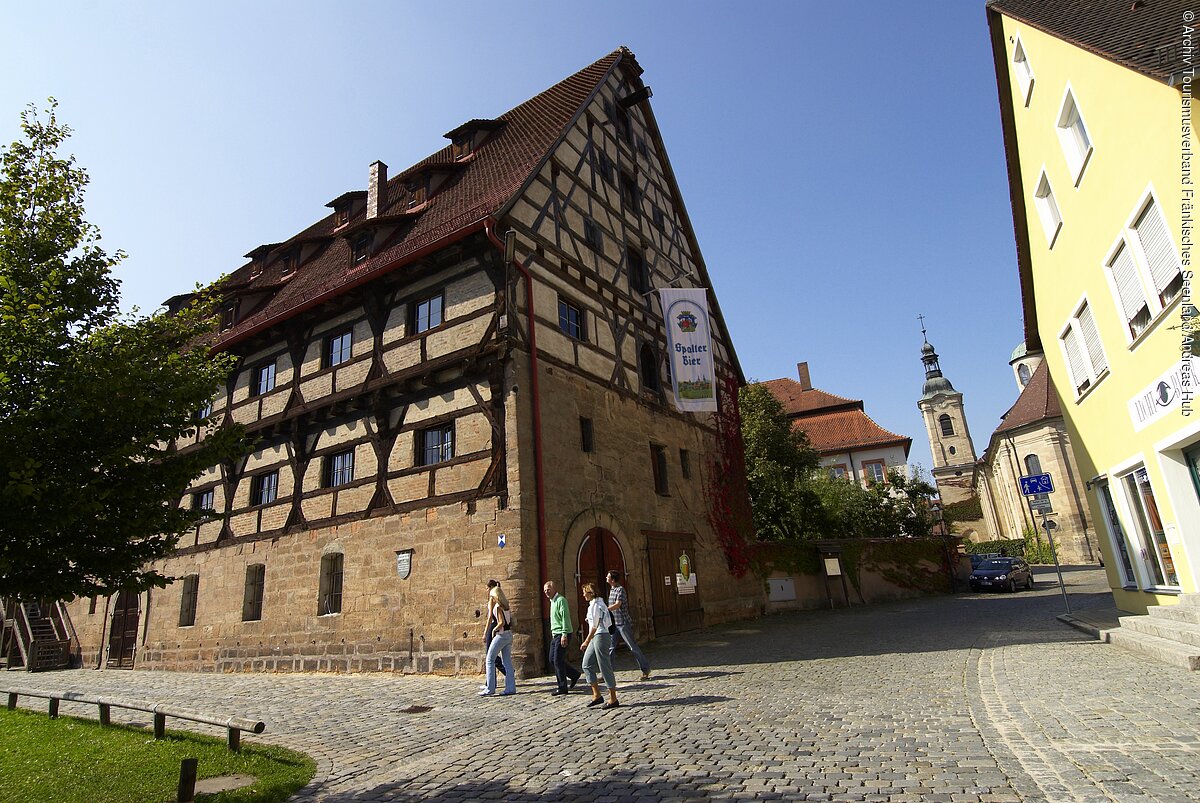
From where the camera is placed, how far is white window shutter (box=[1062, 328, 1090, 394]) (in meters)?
11.9

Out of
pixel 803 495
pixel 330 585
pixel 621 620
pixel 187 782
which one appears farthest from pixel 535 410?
pixel 803 495

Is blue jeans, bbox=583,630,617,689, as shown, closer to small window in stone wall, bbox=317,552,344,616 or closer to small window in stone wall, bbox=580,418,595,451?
small window in stone wall, bbox=580,418,595,451

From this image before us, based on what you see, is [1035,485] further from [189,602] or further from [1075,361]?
[189,602]

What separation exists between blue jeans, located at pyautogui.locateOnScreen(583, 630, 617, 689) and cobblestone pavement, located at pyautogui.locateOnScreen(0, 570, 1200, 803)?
0.41 m

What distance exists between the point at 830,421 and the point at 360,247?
39923 millimetres

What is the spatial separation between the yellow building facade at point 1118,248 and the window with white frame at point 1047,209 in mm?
27

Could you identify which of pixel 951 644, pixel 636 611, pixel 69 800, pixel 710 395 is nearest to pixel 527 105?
pixel 710 395

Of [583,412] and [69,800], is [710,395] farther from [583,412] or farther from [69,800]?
[69,800]

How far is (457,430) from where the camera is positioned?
1267cm

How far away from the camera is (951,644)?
444 inches

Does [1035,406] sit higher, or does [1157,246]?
[1035,406]

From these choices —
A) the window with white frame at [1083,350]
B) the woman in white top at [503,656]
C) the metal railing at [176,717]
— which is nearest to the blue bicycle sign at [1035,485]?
the window with white frame at [1083,350]

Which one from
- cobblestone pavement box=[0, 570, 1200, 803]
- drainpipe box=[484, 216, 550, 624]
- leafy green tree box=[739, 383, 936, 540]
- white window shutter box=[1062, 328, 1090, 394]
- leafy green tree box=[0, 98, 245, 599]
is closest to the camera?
cobblestone pavement box=[0, 570, 1200, 803]

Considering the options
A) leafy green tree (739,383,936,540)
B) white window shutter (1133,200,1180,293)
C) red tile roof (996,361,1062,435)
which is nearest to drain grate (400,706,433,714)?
white window shutter (1133,200,1180,293)
